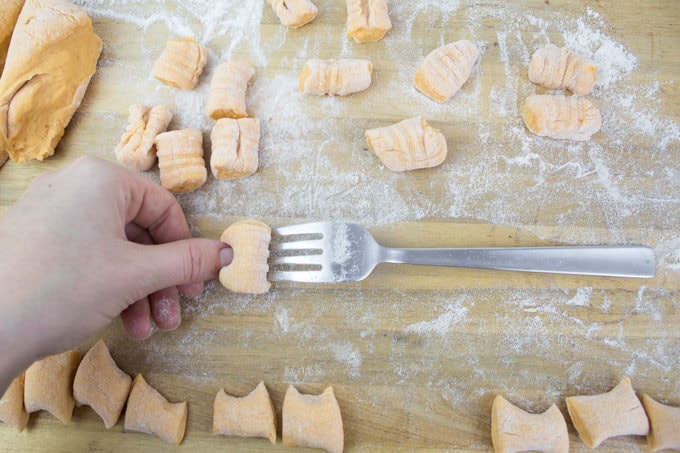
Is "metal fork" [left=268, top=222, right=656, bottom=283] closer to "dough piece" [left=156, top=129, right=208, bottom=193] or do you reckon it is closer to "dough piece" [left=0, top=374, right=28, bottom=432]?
"dough piece" [left=156, top=129, right=208, bottom=193]

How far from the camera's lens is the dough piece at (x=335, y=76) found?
1.74 m

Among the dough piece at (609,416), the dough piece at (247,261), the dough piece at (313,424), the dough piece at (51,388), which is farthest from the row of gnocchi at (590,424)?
the dough piece at (51,388)

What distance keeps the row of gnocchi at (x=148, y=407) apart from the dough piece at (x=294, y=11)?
Result: 1247 mm

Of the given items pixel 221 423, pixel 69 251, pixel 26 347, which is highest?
pixel 69 251

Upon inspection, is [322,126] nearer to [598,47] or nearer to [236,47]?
[236,47]

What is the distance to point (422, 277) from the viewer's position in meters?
1.68

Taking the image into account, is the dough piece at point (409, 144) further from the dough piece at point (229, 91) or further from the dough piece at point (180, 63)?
the dough piece at point (180, 63)

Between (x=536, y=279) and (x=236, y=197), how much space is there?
1.02 metres

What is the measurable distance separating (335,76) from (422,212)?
0.54m

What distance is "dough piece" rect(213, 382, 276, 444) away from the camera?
153 cm

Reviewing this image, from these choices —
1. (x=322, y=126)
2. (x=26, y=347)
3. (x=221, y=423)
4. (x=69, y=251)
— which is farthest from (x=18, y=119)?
(x=221, y=423)

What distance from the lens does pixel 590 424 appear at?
5.03 feet

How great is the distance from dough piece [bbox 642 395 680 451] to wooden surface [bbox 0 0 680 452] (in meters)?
0.05

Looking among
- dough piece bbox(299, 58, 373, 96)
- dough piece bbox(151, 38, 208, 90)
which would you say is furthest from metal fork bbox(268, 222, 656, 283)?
dough piece bbox(151, 38, 208, 90)
